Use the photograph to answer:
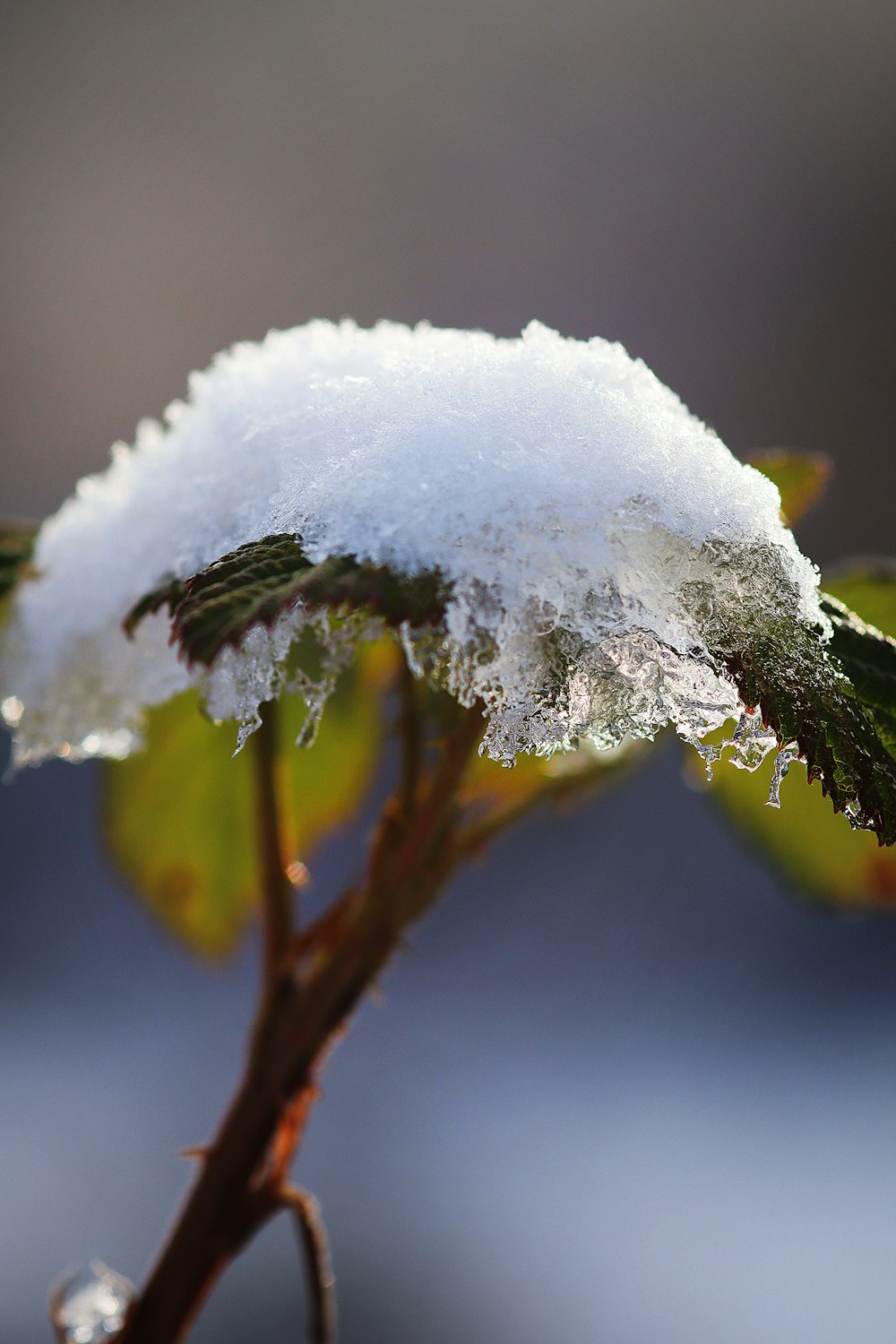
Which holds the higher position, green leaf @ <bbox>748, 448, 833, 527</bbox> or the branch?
green leaf @ <bbox>748, 448, 833, 527</bbox>

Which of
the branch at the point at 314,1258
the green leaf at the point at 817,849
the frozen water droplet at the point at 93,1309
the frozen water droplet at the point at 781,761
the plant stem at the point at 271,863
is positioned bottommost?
the frozen water droplet at the point at 93,1309

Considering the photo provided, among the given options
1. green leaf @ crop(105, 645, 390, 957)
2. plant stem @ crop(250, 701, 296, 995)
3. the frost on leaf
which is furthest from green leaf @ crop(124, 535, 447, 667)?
green leaf @ crop(105, 645, 390, 957)

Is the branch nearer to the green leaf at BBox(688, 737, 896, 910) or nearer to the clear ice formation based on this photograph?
the clear ice formation

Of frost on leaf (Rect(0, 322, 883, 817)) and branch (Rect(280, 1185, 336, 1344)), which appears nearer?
frost on leaf (Rect(0, 322, 883, 817))

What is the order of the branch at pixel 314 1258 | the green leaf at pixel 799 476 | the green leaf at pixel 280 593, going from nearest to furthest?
1. the green leaf at pixel 280 593
2. the branch at pixel 314 1258
3. the green leaf at pixel 799 476

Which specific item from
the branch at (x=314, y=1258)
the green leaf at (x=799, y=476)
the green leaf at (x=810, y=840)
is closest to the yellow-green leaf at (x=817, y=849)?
the green leaf at (x=810, y=840)

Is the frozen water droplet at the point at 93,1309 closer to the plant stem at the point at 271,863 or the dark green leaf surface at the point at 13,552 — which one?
the plant stem at the point at 271,863

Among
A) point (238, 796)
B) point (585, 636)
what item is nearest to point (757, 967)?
point (238, 796)
